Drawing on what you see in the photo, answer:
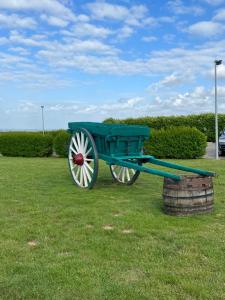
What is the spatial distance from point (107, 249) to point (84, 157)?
479 cm

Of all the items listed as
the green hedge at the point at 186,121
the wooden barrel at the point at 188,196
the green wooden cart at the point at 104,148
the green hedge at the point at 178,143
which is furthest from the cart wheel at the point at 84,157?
the green hedge at the point at 186,121

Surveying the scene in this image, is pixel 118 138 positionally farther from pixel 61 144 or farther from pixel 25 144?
pixel 25 144

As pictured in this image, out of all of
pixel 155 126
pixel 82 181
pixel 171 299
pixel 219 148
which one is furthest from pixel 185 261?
pixel 155 126

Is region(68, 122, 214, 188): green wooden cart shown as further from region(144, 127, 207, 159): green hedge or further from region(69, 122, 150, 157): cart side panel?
region(144, 127, 207, 159): green hedge

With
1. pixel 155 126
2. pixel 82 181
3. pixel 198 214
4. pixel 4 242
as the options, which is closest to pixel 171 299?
pixel 4 242

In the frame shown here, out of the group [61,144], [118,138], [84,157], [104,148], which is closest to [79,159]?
[84,157]

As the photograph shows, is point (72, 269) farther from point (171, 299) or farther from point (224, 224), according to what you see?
point (224, 224)

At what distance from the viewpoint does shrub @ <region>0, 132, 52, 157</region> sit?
21781 millimetres

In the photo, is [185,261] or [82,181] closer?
[185,261]

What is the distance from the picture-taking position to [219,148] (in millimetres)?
20141

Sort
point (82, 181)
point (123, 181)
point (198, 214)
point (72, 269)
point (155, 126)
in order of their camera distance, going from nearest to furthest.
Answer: point (72, 269), point (198, 214), point (82, 181), point (123, 181), point (155, 126)

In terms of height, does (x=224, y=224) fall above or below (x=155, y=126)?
below

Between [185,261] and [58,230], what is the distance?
1967 mm

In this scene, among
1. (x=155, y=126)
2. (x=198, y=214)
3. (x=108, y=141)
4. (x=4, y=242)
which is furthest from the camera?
(x=155, y=126)
